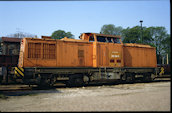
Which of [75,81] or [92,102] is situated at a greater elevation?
[75,81]

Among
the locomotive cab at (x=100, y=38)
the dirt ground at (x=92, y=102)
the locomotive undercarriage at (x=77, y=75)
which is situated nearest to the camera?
the dirt ground at (x=92, y=102)

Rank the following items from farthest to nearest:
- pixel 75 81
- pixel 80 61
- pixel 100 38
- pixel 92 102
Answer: pixel 100 38 → pixel 80 61 → pixel 75 81 → pixel 92 102

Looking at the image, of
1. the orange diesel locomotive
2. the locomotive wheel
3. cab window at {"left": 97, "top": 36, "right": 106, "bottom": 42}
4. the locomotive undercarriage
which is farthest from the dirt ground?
cab window at {"left": 97, "top": 36, "right": 106, "bottom": 42}

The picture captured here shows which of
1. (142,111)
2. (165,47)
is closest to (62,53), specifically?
(142,111)

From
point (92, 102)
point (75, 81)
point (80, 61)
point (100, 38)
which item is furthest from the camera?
point (100, 38)

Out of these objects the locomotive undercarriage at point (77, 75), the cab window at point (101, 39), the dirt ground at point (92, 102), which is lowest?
the dirt ground at point (92, 102)

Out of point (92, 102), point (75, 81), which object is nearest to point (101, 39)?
point (75, 81)

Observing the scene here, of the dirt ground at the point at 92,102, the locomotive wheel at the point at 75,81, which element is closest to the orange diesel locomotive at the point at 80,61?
the locomotive wheel at the point at 75,81

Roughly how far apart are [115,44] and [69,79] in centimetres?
519

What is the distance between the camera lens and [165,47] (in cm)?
6012

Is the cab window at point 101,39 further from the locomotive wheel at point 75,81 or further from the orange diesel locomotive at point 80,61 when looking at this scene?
the locomotive wheel at point 75,81

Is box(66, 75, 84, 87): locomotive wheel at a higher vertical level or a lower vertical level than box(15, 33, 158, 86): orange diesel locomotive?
lower

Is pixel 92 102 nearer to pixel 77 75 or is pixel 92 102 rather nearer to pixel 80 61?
pixel 77 75

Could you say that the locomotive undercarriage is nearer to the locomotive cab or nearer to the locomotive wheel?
the locomotive wheel
